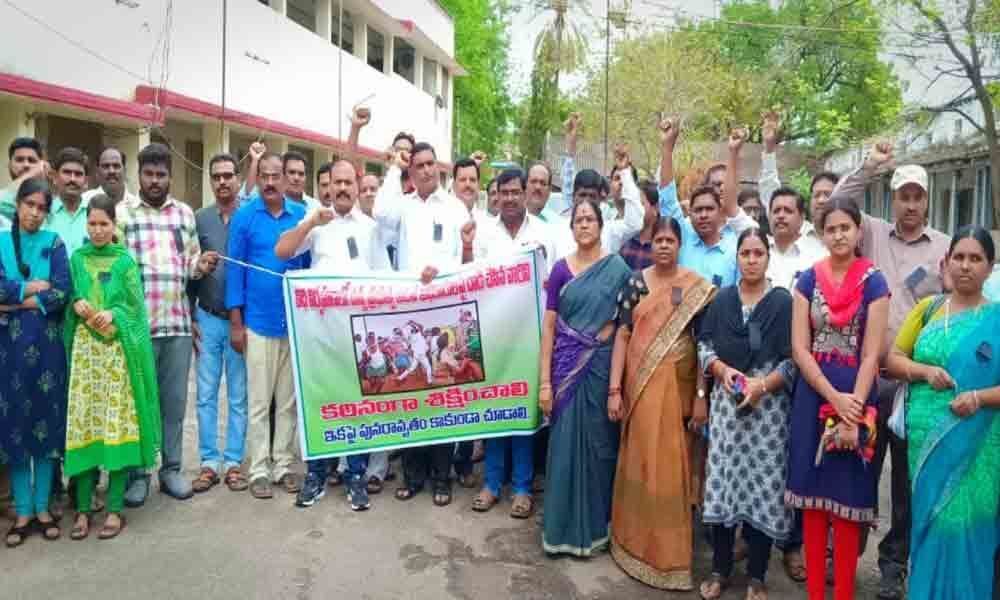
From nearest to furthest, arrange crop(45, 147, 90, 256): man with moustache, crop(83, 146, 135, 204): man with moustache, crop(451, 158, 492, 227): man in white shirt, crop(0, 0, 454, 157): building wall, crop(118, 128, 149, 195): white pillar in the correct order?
crop(45, 147, 90, 256): man with moustache → crop(83, 146, 135, 204): man with moustache → crop(451, 158, 492, 227): man in white shirt → crop(0, 0, 454, 157): building wall → crop(118, 128, 149, 195): white pillar

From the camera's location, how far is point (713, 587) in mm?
3645

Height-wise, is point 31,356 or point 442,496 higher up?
point 31,356

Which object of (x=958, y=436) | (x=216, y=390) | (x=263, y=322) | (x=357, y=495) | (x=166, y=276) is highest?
(x=166, y=276)

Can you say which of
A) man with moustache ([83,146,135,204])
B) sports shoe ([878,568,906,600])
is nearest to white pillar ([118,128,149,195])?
man with moustache ([83,146,135,204])

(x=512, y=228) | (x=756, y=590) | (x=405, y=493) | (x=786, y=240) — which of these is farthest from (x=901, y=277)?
(x=405, y=493)

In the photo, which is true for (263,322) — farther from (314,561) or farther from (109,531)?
(314,561)

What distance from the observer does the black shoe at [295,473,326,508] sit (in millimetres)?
4535

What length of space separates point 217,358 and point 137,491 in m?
0.86

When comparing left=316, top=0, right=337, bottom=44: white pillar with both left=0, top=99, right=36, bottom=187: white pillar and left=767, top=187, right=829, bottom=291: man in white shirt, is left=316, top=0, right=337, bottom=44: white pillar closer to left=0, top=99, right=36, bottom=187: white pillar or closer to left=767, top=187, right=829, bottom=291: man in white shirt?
left=0, top=99, right=36, bottom=187: white pillar

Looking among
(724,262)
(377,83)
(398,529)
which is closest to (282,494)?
(398,529)

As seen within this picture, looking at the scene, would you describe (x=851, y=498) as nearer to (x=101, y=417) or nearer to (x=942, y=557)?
(x=942, y=557)

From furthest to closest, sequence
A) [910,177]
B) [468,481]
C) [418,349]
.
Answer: [468,481] < [418,349] < [910,177]

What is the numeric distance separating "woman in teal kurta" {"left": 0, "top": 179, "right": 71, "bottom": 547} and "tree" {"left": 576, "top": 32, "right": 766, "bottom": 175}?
779 inches

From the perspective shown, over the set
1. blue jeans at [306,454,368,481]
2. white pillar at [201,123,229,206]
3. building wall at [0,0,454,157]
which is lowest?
blue jeans at [306,454,368,481]
